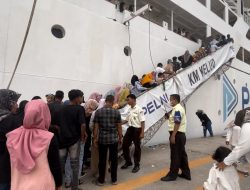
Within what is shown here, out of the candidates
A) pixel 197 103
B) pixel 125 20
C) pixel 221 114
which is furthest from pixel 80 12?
pixel 221 114

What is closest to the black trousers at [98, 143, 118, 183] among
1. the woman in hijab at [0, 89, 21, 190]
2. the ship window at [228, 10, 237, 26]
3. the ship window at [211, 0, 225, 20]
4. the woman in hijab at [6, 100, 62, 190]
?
the woman in hijab at [0, 89, 21, 190]

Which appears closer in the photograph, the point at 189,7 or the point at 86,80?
the point at 86,80

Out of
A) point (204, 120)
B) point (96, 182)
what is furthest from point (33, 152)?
point (204, 120)

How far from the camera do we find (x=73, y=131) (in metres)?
4.22

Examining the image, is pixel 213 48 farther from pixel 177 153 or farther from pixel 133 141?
pixel 177 153

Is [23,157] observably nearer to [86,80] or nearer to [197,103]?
[86,80]

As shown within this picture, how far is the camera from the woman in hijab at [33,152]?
2.16 metres

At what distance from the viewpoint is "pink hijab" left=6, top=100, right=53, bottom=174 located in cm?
215

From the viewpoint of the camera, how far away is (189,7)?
12305mm

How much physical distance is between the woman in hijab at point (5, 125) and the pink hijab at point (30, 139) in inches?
5.5

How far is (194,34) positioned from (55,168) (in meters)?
14.5

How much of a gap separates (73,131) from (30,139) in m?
2.04

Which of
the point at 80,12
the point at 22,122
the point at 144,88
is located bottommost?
the point at 22,122

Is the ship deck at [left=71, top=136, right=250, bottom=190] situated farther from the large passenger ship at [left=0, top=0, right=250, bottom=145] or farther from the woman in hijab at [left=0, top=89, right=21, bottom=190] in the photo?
the woman in hijab at [left=0, top=89, right=21, bottom=190]
